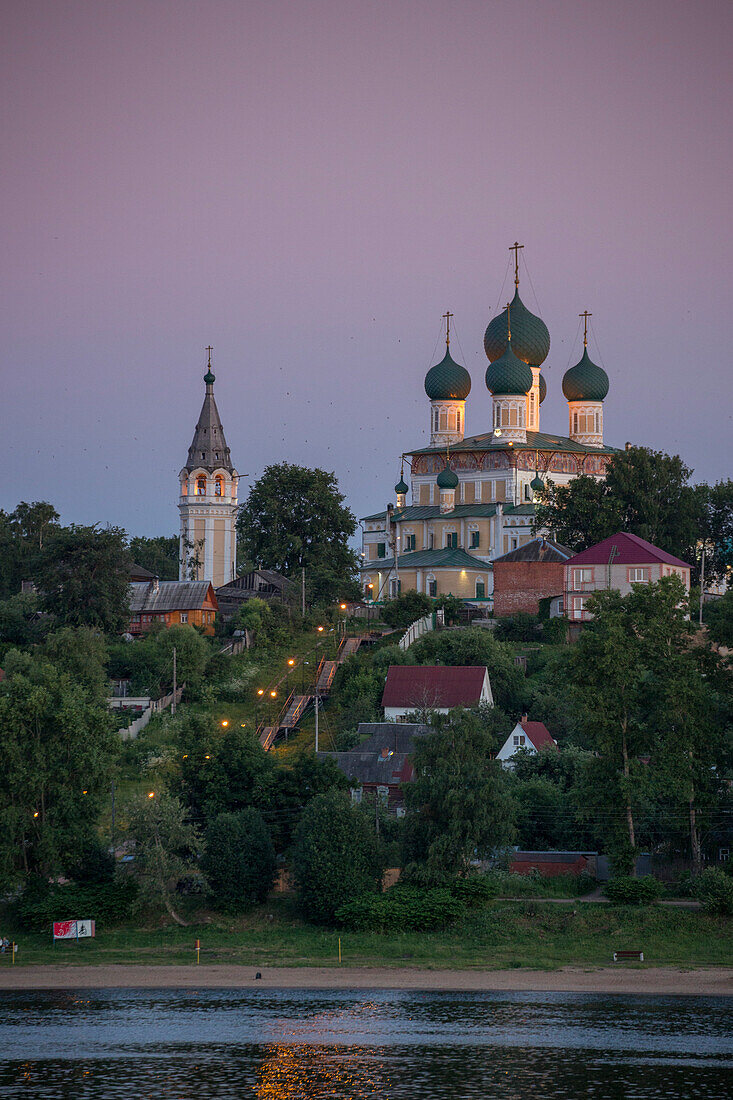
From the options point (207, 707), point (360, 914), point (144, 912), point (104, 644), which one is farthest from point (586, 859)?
point (104, 644)

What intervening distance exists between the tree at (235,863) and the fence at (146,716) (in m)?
12.2

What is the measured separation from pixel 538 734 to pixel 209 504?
145 feet

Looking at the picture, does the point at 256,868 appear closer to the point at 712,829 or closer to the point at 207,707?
the point at 712,829

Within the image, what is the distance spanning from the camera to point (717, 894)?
42.0m

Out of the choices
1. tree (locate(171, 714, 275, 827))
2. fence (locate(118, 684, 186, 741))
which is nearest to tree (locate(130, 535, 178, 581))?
fence (locate(118, 684, 186, 741))

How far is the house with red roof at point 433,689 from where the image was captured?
57.4 m

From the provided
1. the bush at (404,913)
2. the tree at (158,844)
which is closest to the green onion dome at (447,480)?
the tree at (158,844)

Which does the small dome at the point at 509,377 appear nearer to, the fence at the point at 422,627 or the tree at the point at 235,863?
the fence at the point at 422,627

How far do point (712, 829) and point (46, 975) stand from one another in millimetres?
19442

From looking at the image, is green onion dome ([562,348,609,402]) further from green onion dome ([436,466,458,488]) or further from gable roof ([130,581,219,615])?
gable roof ([130,581,219,615])

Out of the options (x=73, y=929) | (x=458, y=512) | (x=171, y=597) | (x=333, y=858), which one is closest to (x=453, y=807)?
(x=333, y=858)

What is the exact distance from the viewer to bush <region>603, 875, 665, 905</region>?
42719 mm

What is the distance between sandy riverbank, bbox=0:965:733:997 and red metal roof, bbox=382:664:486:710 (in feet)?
57.9

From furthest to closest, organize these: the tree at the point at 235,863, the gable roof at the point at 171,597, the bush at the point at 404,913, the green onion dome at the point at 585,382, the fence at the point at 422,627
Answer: the green onion dome at the point at 585,382 < the gable roof at the point at 171,597 < the fence at the point at 422,627 < the tree at the point at 235,863 < the bush at the point at 404,913
